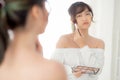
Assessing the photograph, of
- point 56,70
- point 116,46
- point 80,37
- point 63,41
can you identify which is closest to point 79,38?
point 80,37

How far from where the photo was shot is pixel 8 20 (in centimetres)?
68

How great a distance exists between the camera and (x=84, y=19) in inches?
57.8

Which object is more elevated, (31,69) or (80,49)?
(31,69)

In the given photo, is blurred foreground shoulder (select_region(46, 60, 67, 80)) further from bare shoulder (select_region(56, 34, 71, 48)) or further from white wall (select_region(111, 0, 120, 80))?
white wall (select_region(111, 0, 120, 80))

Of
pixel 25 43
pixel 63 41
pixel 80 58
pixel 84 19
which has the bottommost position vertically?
pixel 80 58

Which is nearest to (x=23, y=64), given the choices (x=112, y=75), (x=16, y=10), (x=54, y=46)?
(x=16, y=10)

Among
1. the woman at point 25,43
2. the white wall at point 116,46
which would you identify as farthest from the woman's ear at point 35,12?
the white wall at point 116,46

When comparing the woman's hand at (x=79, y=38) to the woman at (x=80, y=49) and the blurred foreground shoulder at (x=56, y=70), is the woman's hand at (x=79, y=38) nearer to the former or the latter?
the woman at (x=80, y=49)

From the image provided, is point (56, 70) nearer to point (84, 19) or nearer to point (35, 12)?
point (35, 12)

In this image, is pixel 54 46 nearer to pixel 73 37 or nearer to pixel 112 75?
pixel 73 37

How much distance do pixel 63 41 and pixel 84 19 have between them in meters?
0.20

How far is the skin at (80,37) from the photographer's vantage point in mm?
1461

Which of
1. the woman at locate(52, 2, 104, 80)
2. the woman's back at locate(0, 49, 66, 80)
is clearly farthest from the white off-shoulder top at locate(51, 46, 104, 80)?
the woman's back at locate(0, 49, 66, 80)

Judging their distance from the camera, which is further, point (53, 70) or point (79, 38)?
point (79, 38)
